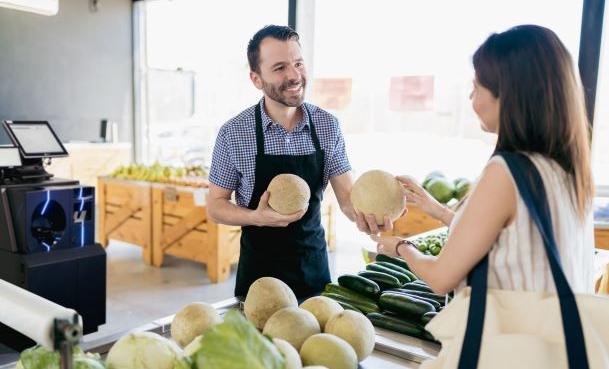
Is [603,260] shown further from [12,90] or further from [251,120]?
[12,90]

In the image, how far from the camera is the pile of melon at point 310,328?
116cm

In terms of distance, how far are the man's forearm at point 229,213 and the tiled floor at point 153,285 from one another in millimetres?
2175

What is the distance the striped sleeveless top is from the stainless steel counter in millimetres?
443

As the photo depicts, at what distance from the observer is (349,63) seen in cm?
650

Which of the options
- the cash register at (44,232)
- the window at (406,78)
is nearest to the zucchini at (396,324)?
the cash register at (44,232)

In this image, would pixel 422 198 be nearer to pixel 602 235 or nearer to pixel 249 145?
pixel 249 145

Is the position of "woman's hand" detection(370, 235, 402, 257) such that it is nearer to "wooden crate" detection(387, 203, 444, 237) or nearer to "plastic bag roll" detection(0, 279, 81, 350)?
"plastic bag roll" detection(0, 279, 81, 350)

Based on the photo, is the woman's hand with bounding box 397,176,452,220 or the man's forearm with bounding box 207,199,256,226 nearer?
the woman's hand with bounding box 397,176,452,220

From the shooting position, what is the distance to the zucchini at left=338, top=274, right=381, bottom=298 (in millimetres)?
1921

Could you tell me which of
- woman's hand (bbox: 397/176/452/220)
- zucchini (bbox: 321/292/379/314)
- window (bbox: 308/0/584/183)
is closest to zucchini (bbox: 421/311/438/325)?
zucchini (bbox: 321/292/379/314)

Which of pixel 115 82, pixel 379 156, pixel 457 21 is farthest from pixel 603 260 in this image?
pixel 115 82

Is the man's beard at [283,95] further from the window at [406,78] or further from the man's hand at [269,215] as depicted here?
the window at [406,78]

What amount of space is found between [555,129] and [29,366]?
1138 mm

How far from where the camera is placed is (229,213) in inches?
84.1
